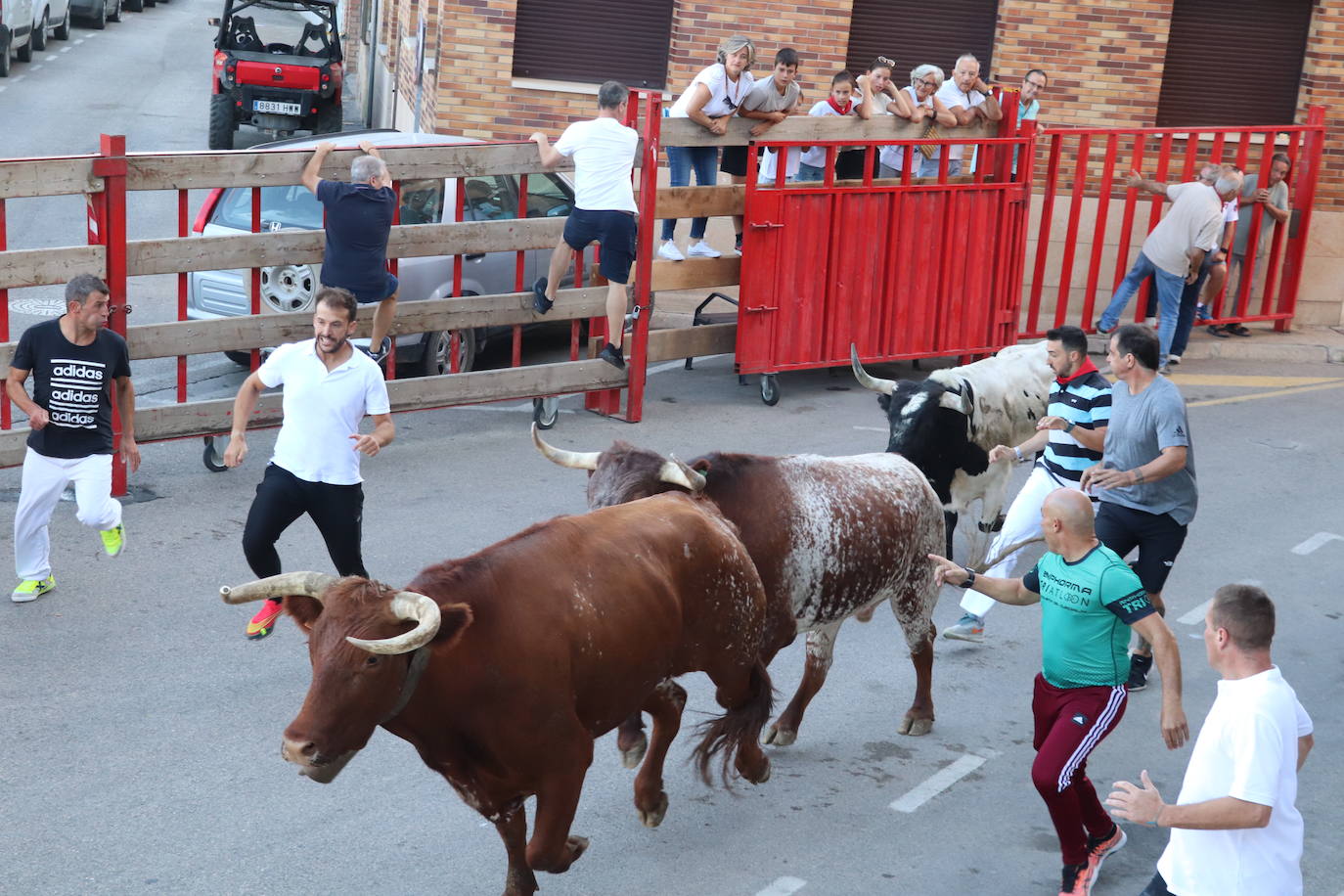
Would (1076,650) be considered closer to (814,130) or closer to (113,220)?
(113,220)

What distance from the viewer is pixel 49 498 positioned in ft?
25.4

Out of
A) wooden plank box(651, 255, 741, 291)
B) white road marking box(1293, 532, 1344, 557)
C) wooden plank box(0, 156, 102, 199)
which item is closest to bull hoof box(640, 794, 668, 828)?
wooden plank box(0, 156, 102, 199)

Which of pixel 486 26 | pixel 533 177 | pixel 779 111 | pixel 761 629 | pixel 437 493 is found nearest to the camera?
pixel 761 629

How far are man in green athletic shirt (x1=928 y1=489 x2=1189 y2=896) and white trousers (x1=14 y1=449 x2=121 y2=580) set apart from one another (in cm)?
457

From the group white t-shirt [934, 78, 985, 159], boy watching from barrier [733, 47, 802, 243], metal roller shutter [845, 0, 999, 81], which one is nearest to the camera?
boy watching from barrier [733, 47, 802, 243]

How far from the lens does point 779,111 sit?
12258 millimetres

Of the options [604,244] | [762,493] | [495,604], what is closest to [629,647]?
[495,604]

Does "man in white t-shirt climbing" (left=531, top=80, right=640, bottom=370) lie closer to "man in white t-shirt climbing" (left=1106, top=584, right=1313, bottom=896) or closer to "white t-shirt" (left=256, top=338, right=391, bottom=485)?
"white t-shirt" (left=256, top=338, right=391, bottom=485)

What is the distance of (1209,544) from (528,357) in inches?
242

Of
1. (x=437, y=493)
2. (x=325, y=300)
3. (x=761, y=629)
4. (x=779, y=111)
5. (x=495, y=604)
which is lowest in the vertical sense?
(x=437, y=493)

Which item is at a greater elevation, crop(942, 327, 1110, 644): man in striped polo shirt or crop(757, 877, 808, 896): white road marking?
crop(942, 327, 1110, 644): man in striped polo shirt

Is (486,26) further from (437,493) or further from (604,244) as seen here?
(437,493)

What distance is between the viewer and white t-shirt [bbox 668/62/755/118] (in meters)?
11.8

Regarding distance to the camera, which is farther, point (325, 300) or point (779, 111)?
point (779, 111)
